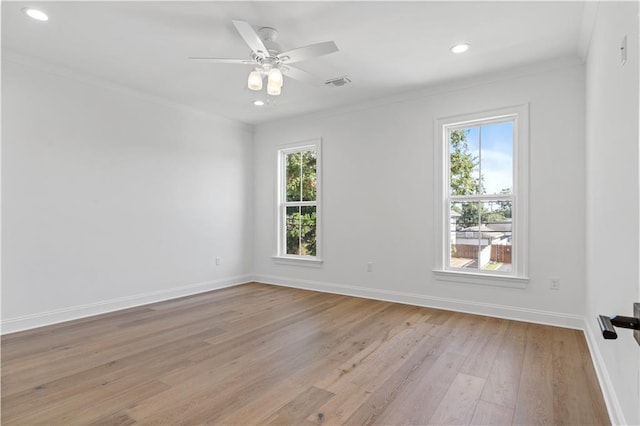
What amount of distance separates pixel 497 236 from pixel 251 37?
320 centimetres

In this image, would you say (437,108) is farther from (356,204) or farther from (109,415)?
(109,415)

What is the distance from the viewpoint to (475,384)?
2258mm

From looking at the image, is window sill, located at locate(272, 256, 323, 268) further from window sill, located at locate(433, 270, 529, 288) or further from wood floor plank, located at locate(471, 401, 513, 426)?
wood floor plank, located at locate(471, 401, 513, 426)

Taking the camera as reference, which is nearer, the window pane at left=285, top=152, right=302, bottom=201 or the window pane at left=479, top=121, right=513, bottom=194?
the window pane at left=479, top=121, right=513, bottom=194

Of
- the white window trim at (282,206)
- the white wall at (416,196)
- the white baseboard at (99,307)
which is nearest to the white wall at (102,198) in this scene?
the white baseboard at (99,307)

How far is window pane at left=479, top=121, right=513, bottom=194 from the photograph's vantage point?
12.5 feet

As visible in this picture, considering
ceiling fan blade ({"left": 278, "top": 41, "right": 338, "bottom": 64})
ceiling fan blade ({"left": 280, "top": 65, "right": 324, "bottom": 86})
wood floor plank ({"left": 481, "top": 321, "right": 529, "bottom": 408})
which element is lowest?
wood floor plank ({"left": 481, "top": 321, "right": 529, "bottom": 408})

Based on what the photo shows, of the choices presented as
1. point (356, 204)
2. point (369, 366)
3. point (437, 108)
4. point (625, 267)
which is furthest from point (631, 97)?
point (356, 204)

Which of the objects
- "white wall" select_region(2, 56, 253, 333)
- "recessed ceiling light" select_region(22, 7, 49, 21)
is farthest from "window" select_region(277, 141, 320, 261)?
"recessed ceiling light" select_region(22, 7, 49, 21)

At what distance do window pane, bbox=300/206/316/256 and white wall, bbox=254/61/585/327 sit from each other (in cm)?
30

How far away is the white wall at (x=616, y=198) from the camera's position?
1.39 meters

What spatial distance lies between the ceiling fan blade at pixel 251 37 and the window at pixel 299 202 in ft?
8.14

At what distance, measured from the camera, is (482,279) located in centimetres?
385

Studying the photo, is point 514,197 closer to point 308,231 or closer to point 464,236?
point 464,236
